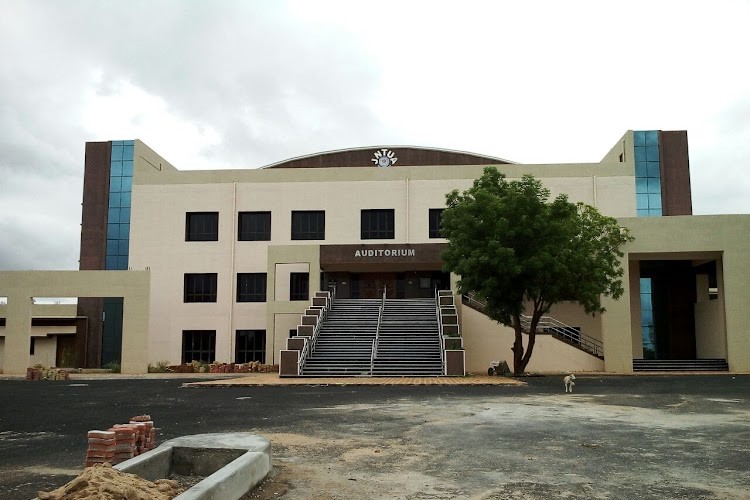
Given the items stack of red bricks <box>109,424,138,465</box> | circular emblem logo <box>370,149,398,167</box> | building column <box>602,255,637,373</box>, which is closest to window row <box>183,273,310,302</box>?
circular emblem logo <box>370,149,398,167</box>

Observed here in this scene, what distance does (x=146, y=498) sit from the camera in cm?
586

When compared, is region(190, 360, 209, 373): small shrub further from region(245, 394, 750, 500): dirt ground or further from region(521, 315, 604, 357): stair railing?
region(245, 394, 750, 500): dirt ground

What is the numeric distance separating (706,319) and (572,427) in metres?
25.4

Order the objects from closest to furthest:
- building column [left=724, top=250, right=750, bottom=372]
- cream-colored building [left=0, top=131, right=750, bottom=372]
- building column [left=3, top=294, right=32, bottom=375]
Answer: building column [left=724, top=250, right=750, bottom=372] < building column [left=3, top=294, right=32, bottom=375] < cream-colored building [left=0, top=131, right=750, bottom=372]

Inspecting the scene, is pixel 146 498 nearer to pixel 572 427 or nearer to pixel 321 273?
pixel 572 427

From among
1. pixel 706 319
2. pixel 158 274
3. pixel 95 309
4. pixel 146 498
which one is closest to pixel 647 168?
pixel 706 319

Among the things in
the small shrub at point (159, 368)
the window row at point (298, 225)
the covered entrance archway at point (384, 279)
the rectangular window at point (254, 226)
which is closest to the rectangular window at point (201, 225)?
the window row at point (298, 225)

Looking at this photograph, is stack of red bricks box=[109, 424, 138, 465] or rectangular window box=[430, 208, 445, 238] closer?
stack of red bricks box=[109, 424, 138, 465]

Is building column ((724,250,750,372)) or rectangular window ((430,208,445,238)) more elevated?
rectangular window ((430,208,445,238))

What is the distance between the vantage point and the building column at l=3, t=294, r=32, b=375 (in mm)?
31625

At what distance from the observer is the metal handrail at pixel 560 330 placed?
3108 cm

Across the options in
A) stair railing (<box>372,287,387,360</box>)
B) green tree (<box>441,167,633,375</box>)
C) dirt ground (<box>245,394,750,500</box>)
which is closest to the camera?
dirt ground (<box>245,394,750,500</box>)

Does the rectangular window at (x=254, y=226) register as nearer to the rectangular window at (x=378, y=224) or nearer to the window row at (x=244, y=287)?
the window row at (x=244, y=287)

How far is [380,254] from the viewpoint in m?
33.6
